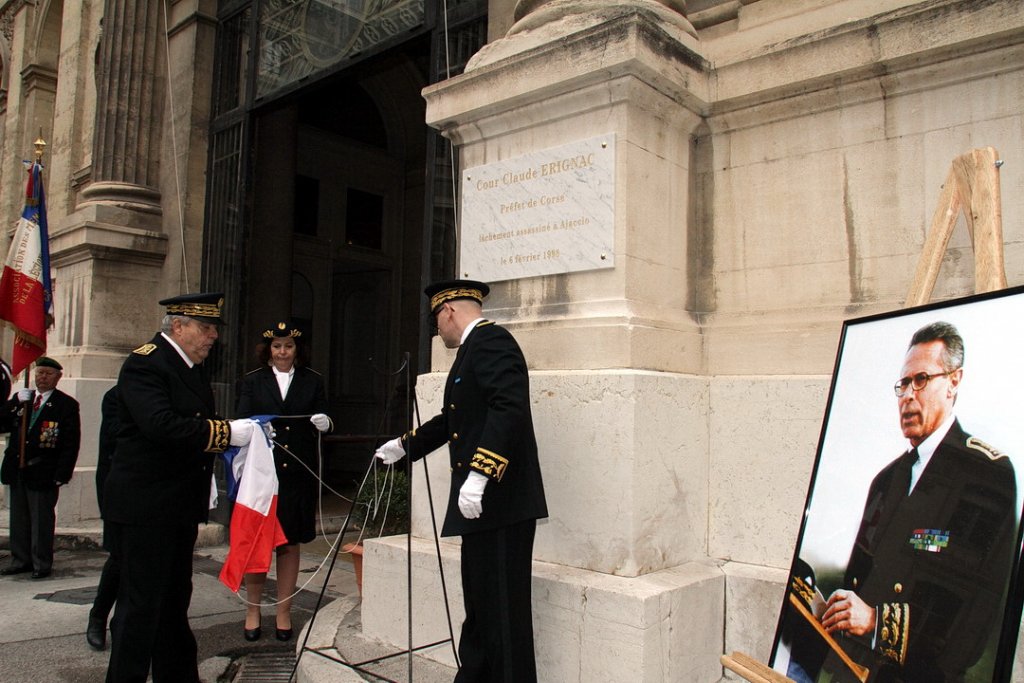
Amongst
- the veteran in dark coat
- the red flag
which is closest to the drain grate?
the veteran in dark coat

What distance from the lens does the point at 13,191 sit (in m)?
14.3

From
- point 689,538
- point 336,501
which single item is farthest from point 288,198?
point 689,538

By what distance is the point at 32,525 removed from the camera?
7.12m

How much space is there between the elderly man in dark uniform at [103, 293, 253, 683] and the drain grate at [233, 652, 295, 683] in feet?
1.58

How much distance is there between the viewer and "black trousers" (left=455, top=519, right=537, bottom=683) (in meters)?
3.22

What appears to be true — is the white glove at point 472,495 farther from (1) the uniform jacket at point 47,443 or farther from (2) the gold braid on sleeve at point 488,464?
(1) the uniform jacket at point 47,443

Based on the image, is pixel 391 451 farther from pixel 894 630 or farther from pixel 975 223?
pixel 975 223

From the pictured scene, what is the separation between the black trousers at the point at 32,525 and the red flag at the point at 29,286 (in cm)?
189

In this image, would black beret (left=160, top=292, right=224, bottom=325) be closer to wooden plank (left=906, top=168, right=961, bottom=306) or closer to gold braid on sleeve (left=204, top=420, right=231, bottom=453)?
gold braid on sleeve (left=204, top=420, right=231, bottom=453)

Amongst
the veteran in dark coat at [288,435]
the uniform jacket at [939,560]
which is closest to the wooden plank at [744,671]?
the uniform jacket at [939,560]

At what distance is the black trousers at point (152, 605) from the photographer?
12.3ft

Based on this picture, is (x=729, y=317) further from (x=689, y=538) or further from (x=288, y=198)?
(x=288, y=198)

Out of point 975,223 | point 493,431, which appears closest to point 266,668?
point 493,431

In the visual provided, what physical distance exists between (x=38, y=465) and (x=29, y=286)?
2.48 metres
